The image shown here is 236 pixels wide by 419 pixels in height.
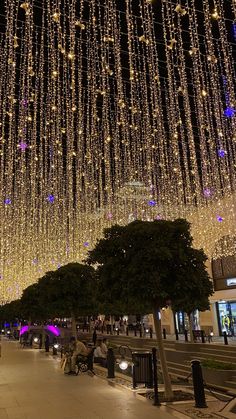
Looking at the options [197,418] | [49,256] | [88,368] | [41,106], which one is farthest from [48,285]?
[197,418]

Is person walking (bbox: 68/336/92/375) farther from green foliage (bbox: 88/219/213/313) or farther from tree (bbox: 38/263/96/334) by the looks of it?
green foliage (bbox: 88/219/213/313)

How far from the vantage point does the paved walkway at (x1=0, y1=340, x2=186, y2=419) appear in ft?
23.0

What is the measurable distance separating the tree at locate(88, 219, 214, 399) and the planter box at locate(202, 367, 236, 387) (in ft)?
9.92

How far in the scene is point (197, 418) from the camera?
6.66 meters

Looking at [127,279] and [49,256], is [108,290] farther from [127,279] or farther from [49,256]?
[49,256]

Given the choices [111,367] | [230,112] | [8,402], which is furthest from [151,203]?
[8,402]

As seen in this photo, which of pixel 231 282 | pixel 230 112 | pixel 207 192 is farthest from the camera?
pixel 231 282

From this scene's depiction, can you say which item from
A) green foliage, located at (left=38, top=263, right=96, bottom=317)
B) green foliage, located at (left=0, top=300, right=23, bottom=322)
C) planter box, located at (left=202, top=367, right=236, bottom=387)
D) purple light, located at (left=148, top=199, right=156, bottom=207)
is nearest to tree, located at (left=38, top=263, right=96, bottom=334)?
green foliage, located at (left=38, top=263, right=96, bottom=317)

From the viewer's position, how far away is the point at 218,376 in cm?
1089

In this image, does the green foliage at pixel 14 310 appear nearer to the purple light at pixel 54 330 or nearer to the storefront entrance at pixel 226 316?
the purple light at pixel 54 330

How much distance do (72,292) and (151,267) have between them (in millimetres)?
10261

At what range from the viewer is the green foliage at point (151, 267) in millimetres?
Result: 8062

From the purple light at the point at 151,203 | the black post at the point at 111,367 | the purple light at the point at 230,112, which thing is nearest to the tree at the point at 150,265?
the black post at the point at 111,367

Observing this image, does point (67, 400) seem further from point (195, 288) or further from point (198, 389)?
point (195, 288)
